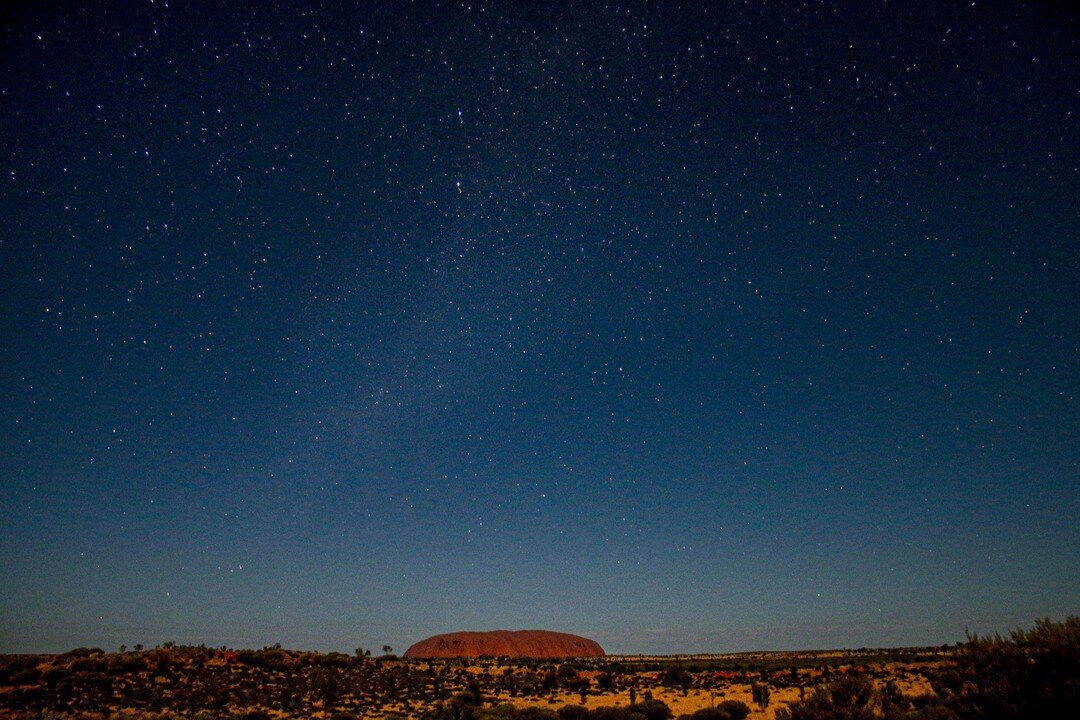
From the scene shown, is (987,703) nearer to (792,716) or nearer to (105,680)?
(792,716)

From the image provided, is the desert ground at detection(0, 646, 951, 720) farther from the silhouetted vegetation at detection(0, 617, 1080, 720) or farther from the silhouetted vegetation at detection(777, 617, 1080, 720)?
the silhouetted vegetation at detection(777, 617, 1080, 720)

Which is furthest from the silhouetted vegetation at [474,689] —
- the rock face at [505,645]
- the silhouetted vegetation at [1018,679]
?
the rock face at [505,645]

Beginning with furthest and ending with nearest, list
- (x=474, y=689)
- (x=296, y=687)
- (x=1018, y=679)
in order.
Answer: (x=474, y=689) → (x=296, y=687) → (x=1018, y=679)

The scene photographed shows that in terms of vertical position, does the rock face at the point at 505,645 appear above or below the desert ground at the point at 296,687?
below

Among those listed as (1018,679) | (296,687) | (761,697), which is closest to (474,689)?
(296,687)

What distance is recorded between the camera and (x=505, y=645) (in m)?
149

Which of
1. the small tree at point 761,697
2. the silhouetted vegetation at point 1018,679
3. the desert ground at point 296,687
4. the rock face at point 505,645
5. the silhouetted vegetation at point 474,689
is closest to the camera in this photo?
the silhouetted vegetation at point 1018,679

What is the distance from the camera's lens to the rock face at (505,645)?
481 ft

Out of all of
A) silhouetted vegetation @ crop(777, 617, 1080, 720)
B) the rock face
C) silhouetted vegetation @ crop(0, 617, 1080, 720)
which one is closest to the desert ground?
silhouetted vegetation @ crop(0, 617, 1080, 720)

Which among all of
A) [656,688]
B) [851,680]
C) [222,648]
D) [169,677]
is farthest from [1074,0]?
[222,648]

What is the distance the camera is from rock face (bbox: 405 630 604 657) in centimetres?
14662

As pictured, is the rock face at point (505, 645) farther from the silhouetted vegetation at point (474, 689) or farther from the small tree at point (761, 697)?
the small tree at point (761, 697)

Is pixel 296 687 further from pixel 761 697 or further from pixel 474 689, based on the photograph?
pixel 761 697

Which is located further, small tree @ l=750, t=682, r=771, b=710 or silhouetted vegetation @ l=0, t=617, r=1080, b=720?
small tree @ l=750, t=682, r=771, b=710
